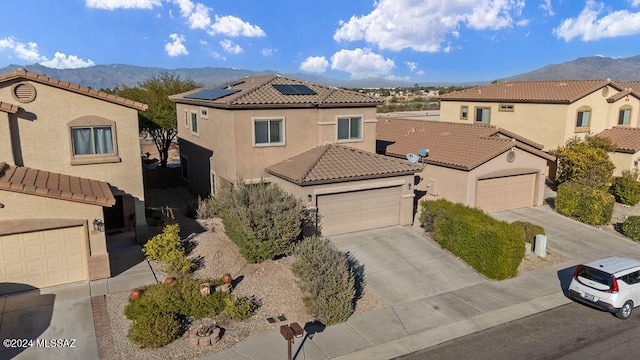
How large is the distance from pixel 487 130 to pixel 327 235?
12.4 m

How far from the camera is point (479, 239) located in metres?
16.9

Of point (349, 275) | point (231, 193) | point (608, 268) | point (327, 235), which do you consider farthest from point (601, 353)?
point (231, 193)

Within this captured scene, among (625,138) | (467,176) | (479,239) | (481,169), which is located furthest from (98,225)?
(625,138)

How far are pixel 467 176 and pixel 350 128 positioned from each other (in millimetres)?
6202

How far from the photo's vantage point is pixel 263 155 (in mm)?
21391

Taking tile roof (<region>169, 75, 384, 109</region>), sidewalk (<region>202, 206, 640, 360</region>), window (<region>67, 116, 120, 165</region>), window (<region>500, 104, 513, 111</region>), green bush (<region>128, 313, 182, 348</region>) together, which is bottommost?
sidewalk (<region>202, 206, 640, 360</region>)

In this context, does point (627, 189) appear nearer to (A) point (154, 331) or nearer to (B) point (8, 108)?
(A) point (154, 331)

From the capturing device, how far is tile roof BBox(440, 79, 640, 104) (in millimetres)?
30578

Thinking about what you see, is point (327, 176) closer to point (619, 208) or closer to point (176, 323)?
point (176, 323)

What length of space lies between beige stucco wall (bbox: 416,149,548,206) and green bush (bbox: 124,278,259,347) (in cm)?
1315

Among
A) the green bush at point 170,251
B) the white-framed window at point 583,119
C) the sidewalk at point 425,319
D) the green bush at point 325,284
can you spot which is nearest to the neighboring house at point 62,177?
the green bush at point 170,251

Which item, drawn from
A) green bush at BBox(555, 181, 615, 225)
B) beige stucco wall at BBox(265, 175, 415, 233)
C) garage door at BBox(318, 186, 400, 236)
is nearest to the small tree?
green bush at BBox(555, 181, 615, 225)

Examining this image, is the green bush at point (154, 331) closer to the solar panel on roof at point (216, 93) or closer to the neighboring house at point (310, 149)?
the neighboring house at point (310, 149)

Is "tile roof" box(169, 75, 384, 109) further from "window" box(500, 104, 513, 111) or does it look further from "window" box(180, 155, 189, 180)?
"window" box(500, 104, 513, 111)
